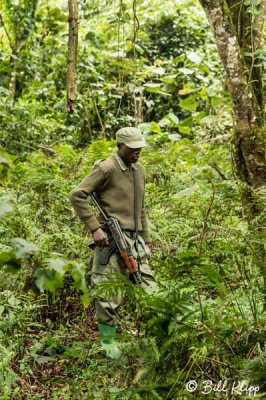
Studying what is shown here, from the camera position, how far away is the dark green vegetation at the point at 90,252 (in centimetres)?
281

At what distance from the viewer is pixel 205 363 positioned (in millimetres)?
2973

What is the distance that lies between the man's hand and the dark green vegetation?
372 millimetres

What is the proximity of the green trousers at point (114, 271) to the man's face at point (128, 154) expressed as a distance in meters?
0.58

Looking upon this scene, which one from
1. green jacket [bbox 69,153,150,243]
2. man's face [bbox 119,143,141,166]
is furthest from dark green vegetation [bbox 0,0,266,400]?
man's face [bbox 119,143,141,166]

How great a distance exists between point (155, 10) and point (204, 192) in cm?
802

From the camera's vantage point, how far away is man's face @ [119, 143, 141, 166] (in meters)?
4.91

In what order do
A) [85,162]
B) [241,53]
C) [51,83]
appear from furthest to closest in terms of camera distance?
[51,83]
[85,162]
[241,53]

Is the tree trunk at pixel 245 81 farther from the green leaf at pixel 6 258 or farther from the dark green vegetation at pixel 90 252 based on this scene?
the green leaf at pixel 6 258

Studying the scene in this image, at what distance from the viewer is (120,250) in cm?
484

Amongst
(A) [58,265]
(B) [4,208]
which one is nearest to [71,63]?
(B) [4,208]

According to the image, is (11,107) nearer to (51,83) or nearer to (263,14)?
(51,83)

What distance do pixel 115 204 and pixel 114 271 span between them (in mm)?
537

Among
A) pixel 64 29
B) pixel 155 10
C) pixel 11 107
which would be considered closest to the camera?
pixel 11 107

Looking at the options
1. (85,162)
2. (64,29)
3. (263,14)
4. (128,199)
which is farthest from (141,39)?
(128,199)
